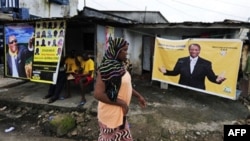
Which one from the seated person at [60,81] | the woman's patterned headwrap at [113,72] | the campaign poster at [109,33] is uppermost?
the campaign poster at [109,33]

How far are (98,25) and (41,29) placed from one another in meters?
1.58

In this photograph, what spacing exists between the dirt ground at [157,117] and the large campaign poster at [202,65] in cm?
45

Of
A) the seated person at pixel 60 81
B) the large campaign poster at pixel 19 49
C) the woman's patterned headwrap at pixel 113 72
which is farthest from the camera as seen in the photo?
the large campaign poster at pixel 19 49

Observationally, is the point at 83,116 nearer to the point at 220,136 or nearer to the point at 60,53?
the point at 60,53

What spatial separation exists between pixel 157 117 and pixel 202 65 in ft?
7.51

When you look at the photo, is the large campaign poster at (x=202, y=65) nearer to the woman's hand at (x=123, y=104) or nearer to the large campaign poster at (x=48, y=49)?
the large campaign poster at (x=48, y=49)

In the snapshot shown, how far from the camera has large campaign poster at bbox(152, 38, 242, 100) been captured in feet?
21.0

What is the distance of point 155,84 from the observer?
29.2ft

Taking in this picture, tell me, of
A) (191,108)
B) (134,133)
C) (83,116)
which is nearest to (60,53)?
(83,116)

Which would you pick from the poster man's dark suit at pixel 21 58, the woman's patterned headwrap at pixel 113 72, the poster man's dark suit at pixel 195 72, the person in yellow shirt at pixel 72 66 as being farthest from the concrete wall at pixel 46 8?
the woman's patterned headwrap at pixel 113 72

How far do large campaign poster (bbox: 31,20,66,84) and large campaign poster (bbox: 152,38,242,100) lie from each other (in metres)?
3.13

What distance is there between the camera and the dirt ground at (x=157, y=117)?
4.92 m

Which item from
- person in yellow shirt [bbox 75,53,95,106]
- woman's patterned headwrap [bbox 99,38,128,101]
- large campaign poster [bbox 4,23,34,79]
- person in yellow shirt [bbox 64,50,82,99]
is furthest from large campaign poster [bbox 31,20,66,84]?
woman's patterned headwrap [bbox 99,38,128,101]

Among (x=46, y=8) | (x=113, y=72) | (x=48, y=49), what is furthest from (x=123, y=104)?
(x=46, y=8)
